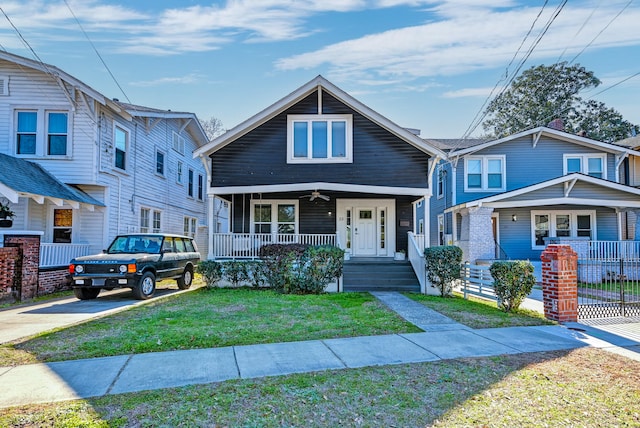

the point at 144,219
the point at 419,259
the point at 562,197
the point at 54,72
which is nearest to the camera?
the point at 419,259

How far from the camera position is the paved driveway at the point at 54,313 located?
22.3 feet

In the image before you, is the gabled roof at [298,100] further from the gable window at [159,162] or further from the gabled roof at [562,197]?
the gable window at [159,162]

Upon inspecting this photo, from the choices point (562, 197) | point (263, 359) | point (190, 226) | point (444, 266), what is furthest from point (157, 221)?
point (562, 197)

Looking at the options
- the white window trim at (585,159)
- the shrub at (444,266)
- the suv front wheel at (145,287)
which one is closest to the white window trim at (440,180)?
the white window trim at (585,159)

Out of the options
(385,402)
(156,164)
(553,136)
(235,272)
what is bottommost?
(385,402)

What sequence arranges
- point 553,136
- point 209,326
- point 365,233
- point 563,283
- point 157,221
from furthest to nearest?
point 553,136
point 157,221
point 365,233
point 563,283
point 209,326

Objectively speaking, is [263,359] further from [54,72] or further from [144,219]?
[144,219]

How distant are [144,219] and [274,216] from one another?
586 cm

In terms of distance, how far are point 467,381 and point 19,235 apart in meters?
11.1

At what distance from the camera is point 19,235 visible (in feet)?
32.9

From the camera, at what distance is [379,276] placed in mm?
12594

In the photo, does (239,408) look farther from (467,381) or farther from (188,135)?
(188,135)

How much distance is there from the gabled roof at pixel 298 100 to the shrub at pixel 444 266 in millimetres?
4019

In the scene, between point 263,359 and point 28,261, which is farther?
point 28,261
